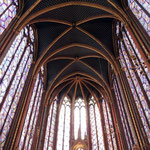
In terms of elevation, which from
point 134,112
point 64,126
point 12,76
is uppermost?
point 64,126

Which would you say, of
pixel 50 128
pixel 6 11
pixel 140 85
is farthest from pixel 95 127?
pixel 6 11

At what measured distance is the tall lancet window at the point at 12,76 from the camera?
917cm

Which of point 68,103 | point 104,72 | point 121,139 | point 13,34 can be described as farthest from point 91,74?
point 13,34

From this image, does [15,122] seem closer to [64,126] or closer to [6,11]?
[6,11]

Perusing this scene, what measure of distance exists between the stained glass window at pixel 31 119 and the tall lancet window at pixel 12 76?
2.07 m

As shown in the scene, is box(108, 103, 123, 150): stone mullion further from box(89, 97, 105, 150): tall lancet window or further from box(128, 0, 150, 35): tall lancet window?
box(128, 0, 150, 35): tall lancet window

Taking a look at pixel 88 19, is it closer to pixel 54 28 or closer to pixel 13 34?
pixel 54 28

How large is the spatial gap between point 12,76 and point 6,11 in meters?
3.78

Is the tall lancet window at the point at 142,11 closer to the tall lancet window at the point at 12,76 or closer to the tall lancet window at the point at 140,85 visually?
the tall lancet window at the point at 140,85

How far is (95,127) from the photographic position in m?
17.4

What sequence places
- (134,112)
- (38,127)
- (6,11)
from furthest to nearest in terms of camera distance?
(38,127), (134,112), (6,11)

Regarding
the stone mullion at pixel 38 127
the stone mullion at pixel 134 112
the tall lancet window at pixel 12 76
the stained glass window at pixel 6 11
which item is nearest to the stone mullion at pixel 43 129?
the stone mullion at pixel 38 127

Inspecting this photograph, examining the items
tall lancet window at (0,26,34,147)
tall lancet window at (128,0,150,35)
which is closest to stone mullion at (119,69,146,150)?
tall lancet window at (128,0,150,35)

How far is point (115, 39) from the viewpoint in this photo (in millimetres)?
14750
